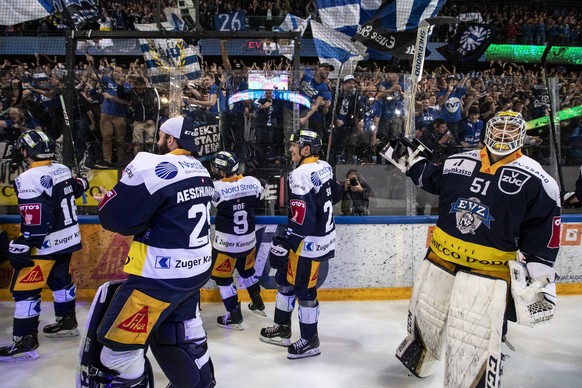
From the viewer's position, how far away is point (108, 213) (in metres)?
2.62

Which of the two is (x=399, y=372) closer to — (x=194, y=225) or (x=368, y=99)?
(x=194, y=225)

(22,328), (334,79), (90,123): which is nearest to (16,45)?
(90,123)

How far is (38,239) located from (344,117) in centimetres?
380

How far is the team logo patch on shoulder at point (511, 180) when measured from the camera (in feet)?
10.1

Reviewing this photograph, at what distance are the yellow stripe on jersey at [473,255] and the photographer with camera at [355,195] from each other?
9.72 ft

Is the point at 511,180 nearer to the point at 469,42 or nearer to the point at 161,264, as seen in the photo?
the point at 161,264

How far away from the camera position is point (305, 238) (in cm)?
433

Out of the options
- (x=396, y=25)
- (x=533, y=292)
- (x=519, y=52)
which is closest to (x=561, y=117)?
(x=396, y=25)

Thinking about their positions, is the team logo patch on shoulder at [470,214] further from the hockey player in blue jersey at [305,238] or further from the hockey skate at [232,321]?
the hockey skate at [232,321]

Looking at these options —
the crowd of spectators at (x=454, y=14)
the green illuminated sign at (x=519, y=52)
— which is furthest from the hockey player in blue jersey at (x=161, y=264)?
the green illuminated sign at (x=519, y=52)

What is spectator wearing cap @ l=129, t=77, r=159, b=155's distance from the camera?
21.2 ft

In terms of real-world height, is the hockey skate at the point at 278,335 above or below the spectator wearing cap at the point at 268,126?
below

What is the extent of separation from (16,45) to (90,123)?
28.0 feet

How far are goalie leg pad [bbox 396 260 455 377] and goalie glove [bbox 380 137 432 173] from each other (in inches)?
28.6
